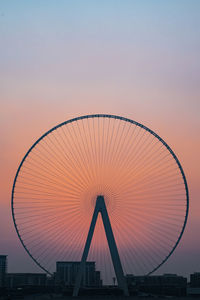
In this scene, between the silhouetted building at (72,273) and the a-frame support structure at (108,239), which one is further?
the silhouetted building at (72,273)

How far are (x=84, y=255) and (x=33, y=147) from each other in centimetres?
1166

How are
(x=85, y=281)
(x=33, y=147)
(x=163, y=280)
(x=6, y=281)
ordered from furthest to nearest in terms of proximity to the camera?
1. (x=6, y=281)
2. (x=163, y=280)
3. (x=85, y=281)
4. (x=33, y=147)

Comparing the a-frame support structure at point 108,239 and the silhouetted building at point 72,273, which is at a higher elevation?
the a-frame support structure at point 108,239

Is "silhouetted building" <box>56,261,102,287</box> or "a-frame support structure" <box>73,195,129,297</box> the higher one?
"a-frame support structure" <box>73,195,129,297</box>

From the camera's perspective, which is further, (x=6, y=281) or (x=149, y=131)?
(x=6, y=281)

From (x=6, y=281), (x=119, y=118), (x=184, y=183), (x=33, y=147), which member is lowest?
(x=6, y=281)

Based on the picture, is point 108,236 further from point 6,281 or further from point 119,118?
point 6,281

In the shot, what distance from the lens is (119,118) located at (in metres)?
52.1

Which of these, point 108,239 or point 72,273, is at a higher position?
point 108,239

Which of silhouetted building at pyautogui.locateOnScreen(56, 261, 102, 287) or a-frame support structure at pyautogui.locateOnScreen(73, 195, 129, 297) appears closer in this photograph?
a-frame support structure at pyautogui.locateOnScreen(73, 195, 129, 297)

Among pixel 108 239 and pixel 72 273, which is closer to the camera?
pixel 108 239

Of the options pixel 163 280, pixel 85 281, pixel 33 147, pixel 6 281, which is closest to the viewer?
pixel 33 147

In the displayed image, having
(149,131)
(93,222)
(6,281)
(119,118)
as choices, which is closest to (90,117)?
(119,118)

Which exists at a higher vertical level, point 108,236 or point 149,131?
point 149,131
